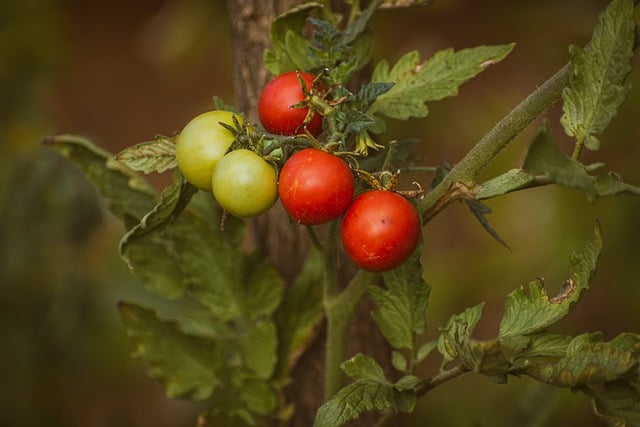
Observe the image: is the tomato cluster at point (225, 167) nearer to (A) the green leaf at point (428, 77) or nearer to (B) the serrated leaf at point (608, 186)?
(A) the green leaf at point (428, 77)

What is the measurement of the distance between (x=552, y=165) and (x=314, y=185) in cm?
21

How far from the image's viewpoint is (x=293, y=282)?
109 cm

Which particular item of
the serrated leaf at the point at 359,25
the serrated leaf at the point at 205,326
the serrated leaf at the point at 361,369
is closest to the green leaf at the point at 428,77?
the serrated leaf at the point at 359,25

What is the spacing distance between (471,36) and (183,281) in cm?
247

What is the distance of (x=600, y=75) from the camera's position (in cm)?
74

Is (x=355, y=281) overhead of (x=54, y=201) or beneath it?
overhead

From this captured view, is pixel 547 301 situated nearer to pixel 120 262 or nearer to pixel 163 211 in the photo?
pixel 163 211

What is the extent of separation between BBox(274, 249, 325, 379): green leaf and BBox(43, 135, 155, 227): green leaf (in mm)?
216

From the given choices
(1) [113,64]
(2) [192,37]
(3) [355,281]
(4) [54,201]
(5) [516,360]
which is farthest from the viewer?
(1) [113,64]

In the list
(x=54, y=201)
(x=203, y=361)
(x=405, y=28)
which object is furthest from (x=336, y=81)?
(x=405, y=28)

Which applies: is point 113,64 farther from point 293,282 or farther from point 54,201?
point 293,282

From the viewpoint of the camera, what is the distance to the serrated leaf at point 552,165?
0.63 m

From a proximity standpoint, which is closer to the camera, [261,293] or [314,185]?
[314,185]

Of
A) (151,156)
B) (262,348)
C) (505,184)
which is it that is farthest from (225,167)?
(262,348)
